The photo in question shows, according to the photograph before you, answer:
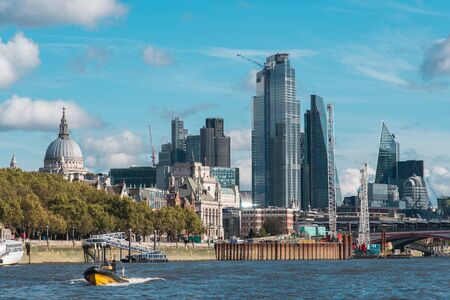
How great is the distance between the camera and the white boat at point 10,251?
545 ft

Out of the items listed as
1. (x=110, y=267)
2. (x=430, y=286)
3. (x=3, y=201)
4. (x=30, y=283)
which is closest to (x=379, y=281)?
(x=430, y=286)

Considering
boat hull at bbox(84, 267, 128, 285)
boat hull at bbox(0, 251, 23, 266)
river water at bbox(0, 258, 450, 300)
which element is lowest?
river water at bbox(0, 258, 450, 300)

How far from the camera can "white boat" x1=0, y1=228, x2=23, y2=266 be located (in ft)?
545

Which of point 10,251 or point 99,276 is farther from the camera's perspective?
point 10,251

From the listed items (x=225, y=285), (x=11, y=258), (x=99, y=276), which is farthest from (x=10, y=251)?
(x=225, y=285)

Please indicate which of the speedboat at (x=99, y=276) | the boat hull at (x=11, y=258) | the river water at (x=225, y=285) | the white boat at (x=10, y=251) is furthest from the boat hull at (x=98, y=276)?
the boat hull at (x=11, y=258)

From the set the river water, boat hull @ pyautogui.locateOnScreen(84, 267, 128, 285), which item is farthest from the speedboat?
the river water

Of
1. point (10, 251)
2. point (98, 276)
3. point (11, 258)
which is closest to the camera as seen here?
point (98, 276)

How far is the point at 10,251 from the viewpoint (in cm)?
16750

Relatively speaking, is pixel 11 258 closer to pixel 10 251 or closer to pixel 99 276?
pixel 10 251

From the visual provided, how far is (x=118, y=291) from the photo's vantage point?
111m

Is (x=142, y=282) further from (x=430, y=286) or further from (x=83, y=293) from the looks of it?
(x=430, y=286)

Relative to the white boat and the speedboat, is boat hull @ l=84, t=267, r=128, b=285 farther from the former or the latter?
the white boat

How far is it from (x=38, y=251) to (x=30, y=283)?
61.4 meters
